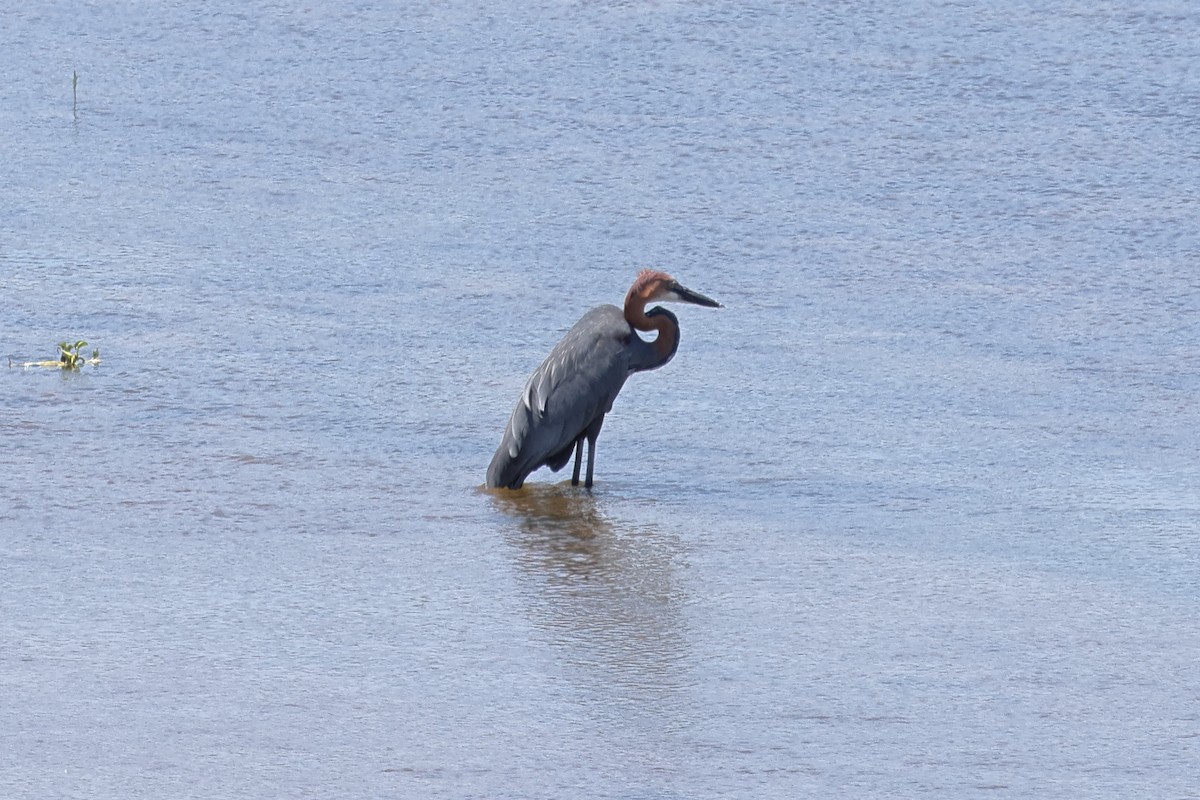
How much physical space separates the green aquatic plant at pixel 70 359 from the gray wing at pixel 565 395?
1609 millimetres

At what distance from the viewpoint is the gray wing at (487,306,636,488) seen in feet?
23.0

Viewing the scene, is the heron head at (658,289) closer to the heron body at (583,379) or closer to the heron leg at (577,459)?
the heron body at (583,379)

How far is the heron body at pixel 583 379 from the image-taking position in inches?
277

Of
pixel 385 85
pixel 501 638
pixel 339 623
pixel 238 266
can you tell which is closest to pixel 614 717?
pixel 501 638

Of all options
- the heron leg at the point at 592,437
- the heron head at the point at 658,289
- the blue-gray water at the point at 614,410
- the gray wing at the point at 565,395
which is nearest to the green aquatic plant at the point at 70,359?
the blue-gray water at the point at 614,410

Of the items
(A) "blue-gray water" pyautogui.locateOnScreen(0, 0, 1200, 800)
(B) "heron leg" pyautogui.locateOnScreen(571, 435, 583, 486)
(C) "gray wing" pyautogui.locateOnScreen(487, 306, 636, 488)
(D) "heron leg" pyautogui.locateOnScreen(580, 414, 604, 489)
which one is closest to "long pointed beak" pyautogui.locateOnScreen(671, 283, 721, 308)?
(C) "gray wing" pyautogui.locateOnScreen(487, 306, 636, 488)

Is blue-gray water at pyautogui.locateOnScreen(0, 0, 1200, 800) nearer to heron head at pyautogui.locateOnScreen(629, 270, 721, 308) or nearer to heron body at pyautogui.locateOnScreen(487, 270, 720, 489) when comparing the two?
heron body at pyautogui.locateOnScreen(487, 270, 720, 489)

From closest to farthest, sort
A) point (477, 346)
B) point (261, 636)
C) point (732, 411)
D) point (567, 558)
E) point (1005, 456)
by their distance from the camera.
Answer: point (261, 636) < point (567, 558) < point (1005, 456) < point (732, 411) < point (477, 346)

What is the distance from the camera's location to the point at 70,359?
304 inches

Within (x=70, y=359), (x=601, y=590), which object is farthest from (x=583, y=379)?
(x=70, y=359)

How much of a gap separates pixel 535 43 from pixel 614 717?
650 cm

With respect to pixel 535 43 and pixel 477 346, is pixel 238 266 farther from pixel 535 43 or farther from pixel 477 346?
pixel 535 43

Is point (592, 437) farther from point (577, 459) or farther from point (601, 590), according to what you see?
point (601, 590)

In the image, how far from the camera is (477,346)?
26.5ft
